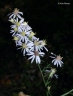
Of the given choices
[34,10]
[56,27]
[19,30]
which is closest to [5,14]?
[34,10]

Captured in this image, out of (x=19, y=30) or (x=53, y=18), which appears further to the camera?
(x=53, y=18)

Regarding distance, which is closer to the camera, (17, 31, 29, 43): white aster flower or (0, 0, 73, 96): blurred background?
(17, 31, 29, 43): white aster flower

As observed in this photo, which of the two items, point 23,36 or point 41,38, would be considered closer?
point 23,36

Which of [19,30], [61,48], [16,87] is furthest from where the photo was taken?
[61,48]

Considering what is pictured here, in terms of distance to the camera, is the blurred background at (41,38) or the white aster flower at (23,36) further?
the blurred background at (41,38)

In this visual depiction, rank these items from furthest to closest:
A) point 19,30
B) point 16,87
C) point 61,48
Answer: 1. point 61,48
2. point 16,87
3. point 19,30

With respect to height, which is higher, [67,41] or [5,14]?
[5,14]

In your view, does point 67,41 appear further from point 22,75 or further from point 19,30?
point 19,30

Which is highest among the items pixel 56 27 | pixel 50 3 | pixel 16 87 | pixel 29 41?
pixel 50 3
